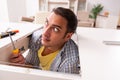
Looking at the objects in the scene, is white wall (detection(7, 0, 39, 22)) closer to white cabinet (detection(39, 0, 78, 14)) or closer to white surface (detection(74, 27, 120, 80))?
white cabinet (detection(39, 0, 78, 14))

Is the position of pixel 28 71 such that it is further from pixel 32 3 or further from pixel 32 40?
pixel 32 3

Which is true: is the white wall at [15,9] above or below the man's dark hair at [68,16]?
above

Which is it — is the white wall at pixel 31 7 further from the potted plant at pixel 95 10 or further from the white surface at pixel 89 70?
the white surface at pixel 89 70

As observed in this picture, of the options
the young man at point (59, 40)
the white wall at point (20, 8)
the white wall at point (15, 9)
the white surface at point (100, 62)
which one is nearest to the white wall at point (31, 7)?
the white wall at point (20, 8)

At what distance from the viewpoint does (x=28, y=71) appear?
465 mm

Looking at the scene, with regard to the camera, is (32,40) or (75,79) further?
(32,40)

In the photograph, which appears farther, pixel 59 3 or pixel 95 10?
pixel 59 3

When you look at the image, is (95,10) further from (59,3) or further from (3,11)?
(3,11)

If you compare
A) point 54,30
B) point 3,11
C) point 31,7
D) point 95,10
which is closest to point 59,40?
point 54,30

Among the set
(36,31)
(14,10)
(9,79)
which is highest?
(14,10)

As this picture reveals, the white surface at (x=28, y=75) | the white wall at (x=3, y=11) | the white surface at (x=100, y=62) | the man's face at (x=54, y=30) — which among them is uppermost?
the white wall at (x=3, y=11)

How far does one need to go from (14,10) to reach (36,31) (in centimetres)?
346


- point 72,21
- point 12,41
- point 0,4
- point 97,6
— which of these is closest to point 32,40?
point 12,41

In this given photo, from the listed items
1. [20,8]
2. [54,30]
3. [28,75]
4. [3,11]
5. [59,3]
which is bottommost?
[28,75]
